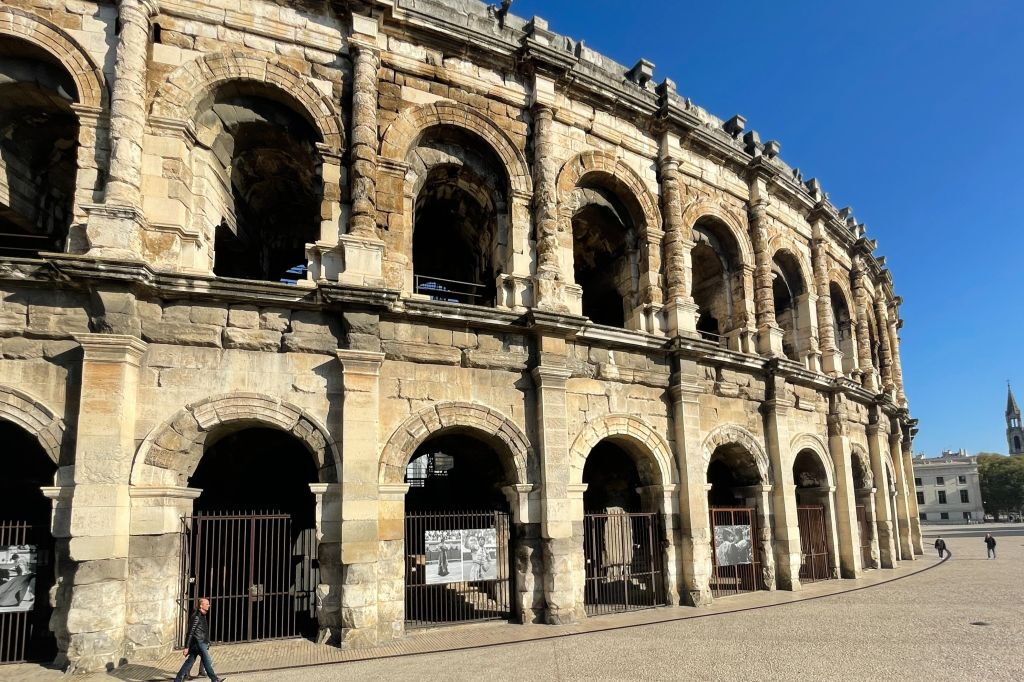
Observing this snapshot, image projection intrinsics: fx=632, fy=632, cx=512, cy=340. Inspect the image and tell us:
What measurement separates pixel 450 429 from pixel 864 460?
1251cm

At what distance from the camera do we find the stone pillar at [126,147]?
760cm

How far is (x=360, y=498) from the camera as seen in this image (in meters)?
8.05

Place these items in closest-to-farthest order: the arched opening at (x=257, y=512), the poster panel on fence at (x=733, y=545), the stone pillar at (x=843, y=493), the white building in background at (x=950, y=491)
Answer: the arched opening at (x=257, y=512)
the poster panel on fence at (x=733, y=545)
the stone pillar at (x=843, y=493)
the white building in background at (x=950, y=491)

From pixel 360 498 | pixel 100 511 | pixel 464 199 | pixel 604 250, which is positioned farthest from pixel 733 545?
pixel 100 511

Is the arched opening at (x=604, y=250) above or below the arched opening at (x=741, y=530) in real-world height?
above

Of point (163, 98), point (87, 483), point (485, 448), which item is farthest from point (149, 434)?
point (485, 448)

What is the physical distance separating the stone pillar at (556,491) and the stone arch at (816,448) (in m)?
6.13

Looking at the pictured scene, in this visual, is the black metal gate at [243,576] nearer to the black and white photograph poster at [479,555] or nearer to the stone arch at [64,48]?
the black and white photograph poster at [479,555]

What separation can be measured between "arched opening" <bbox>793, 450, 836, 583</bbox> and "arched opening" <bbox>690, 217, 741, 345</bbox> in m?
3.67

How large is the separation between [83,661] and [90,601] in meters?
0.60

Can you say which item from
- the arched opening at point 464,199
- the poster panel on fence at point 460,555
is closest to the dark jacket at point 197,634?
the poster panel on fence at point 460,555

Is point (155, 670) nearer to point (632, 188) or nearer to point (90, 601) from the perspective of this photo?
point (90, 601)

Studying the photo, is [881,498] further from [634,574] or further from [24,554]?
[24,554]

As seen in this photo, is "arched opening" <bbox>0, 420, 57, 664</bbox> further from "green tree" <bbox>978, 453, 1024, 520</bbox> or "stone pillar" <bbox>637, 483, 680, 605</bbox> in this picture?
"green tree" <bbox>978, 453, 1024, 520</bbox>
